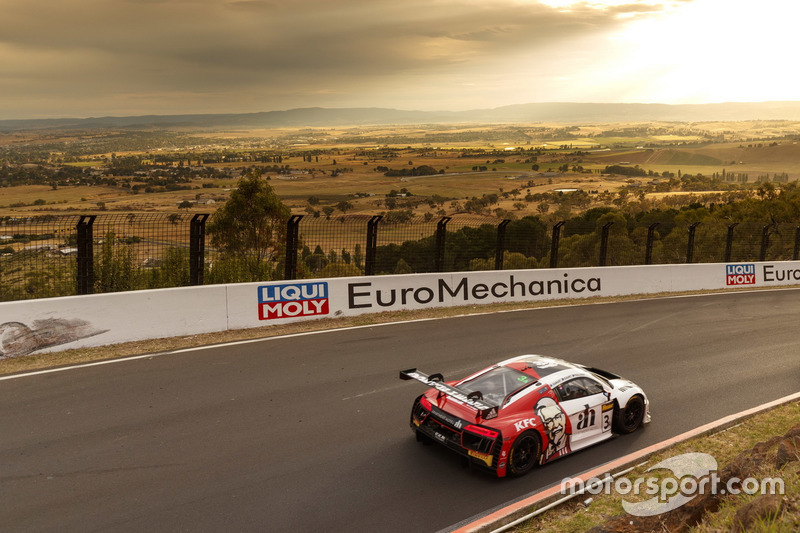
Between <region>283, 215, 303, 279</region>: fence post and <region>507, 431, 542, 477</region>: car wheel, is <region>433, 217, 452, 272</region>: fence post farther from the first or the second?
<region>507, 431, 542, 477</region>: car wheel

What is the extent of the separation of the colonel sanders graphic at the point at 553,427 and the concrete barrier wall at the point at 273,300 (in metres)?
7.98

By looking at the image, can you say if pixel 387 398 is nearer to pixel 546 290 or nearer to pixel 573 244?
pixel 546 290

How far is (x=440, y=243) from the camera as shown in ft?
56.6

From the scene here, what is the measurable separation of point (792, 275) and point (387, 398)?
22.2 metres

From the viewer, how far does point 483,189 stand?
10288cm

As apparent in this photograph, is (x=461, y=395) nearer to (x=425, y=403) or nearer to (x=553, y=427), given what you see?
(x=425, y=403)

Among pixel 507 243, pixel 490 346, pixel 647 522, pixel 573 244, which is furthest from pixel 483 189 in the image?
pixel 647 522

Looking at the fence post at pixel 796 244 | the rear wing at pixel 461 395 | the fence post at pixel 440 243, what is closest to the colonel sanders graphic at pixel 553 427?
the rear wing at pixel 461 395

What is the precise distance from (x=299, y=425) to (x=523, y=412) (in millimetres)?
3128

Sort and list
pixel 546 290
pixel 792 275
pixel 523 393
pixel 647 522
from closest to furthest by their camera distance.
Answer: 1. pixel 647 522
2. pixel 523 393
3. pixel 546 290
4. pixel 792 275

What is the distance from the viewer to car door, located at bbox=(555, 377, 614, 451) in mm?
7883

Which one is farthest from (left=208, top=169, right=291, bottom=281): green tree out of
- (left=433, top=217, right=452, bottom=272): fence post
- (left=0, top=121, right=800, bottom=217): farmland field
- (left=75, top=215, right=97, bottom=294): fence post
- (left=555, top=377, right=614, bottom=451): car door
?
(left=555, top=377, right=614, bottom=451): car door

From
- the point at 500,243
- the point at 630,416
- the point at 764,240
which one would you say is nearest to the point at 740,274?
the point at 764,240

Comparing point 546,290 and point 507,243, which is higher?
Result: point 507,243
